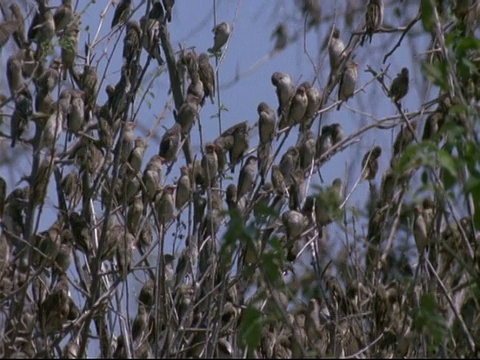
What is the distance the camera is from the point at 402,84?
6645mm

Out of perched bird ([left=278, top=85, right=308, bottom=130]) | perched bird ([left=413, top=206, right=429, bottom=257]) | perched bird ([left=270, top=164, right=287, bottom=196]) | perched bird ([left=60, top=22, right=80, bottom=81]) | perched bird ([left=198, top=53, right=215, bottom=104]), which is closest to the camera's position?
perched bird ([left=413, top=206, right=429, bottom=257])

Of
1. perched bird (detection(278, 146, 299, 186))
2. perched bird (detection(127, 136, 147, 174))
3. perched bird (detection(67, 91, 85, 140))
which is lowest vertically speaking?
perched bird (detection(278, 146, 299, 186))

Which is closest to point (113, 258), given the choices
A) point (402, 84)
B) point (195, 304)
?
point (195, 304)

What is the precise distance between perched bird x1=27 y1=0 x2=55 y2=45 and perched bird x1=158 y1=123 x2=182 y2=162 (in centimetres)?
75

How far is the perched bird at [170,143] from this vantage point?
21.5 feet

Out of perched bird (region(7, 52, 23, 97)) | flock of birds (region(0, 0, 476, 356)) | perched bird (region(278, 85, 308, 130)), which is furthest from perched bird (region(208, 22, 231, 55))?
perched bird (region(7, 52, 23, 97))

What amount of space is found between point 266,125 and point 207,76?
0.52m

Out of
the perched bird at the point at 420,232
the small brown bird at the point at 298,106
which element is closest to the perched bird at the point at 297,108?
the small brown bird at the point at 298,106

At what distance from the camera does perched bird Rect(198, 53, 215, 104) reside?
23.0 feet

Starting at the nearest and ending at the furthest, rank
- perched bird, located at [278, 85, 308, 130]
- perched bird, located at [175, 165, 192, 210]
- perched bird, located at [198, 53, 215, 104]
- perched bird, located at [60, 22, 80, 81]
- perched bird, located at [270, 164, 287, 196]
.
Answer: perched bird, located at [60, 22, 80, 81], perched bird, located at [175, 165, 192, 210], perched bird, located at [270, 164, 287, 196], perched bird, located at [278, 85, 308, 130], perched bird, located at [198, 53, 215, 104]

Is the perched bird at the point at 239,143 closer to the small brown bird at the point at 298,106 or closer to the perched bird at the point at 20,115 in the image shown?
the small brown bird at the point at 298,106

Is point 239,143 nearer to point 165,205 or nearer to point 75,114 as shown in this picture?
point 165,205

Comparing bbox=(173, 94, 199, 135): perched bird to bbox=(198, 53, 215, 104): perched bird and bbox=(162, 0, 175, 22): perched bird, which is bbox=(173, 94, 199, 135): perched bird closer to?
bbox=(198, 53, 215, 104): perched bird

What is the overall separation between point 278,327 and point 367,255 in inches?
22.9
